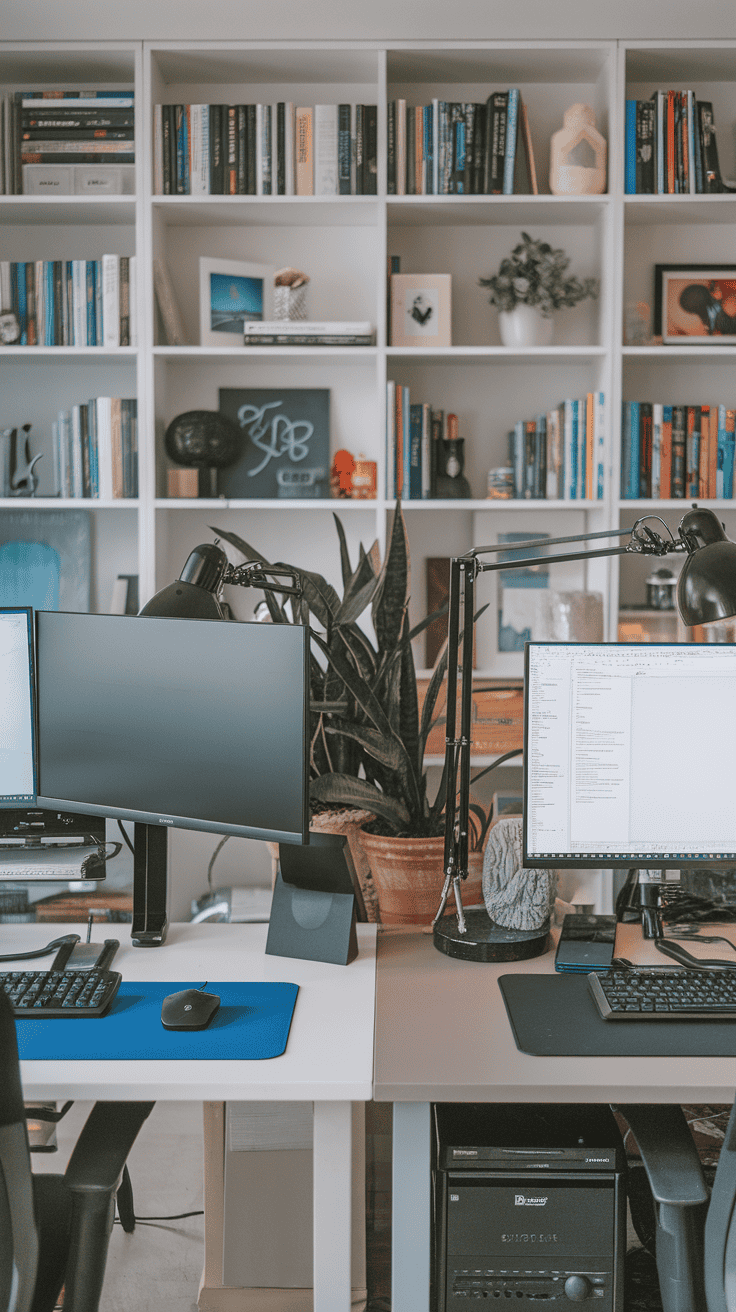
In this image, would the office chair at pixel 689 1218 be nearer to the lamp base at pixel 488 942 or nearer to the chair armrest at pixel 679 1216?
the chair armrest at pixel 679 1216

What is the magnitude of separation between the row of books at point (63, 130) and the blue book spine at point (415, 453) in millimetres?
1117

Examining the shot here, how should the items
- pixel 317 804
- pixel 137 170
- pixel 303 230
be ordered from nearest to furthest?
pixel 317 804
pixel 137 170
pixel 303 230

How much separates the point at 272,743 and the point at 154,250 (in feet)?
6.83

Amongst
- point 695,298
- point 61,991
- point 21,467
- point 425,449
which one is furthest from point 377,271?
point 61,991

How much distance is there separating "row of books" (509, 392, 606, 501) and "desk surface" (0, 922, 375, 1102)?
1.77 m

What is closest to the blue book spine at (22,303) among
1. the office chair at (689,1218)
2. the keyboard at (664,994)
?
the keyboard at (664,994)

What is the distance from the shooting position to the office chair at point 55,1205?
92 centimetres

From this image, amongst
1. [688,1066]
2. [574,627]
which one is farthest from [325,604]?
[574,627]

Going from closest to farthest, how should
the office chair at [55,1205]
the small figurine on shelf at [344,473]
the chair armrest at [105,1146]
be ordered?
the office chair at [55,1205] → the chair armrest at [105,1146] → the small figurine on shelf at [344,473]

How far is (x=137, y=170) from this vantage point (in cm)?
288

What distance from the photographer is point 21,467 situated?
3.06m

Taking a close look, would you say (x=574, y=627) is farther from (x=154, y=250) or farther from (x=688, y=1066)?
(x=688, y=1066)

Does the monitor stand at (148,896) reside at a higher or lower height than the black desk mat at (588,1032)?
higher

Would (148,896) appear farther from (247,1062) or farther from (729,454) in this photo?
(729,454)
